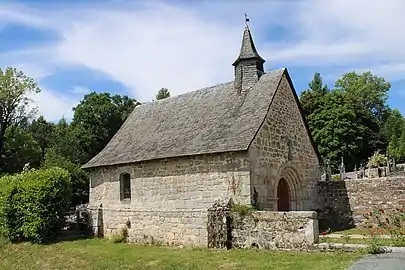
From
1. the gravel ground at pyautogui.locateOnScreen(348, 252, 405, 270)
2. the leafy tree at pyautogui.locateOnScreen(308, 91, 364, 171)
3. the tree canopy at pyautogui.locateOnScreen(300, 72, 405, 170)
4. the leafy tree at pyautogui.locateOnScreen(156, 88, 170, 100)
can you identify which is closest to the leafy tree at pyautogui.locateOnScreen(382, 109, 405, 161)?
the tree canopy at pyautogui.locateOnScreen(300, 72, 405, 170)

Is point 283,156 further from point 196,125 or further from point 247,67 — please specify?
point 247,67

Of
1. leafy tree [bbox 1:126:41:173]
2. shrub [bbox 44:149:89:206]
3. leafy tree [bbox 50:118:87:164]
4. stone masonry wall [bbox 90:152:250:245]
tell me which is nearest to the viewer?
stone masonry wall [bbox 90:152:250:245]

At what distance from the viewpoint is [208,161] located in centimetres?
1691

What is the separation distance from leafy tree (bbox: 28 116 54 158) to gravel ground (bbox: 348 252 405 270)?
4711cm

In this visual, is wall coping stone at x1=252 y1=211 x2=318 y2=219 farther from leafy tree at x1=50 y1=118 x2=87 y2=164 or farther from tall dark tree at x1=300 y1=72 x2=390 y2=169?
tall dark tree at x1=300 y1=72 x2=390 y2=169

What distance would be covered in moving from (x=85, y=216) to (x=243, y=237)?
11.8 meters

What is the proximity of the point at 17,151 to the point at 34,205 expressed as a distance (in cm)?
2569

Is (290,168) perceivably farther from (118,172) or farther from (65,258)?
(65,258)

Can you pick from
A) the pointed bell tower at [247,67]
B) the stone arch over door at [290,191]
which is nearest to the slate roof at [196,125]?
the pointed bell tower at [247,67]

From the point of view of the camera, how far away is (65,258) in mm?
15742

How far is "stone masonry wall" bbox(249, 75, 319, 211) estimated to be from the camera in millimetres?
16578

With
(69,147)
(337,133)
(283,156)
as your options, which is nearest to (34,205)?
(283,156)

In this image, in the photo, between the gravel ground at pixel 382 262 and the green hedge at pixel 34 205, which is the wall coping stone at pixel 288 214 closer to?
the gravel ground at pixel 382 262

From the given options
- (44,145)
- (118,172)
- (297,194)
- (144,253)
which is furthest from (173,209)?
(44,145)
